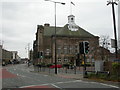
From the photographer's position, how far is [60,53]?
8400 cm

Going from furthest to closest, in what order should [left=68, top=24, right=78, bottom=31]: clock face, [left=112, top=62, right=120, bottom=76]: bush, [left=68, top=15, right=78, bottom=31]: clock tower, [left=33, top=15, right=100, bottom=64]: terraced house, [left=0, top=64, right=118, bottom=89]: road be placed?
[left=68, top=15, right=78, bottom=31]: clock tower → [left=68, top=24, right=78, bottom=31]: clock face → [left=33, top=15, right=100, bottom=64]: terraced house → [left=112, top=62, right=120, bottom=76]: bush → [left=0, top=64, right=118, bottom=89]: road

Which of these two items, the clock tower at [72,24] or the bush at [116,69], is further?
the clock tower at [72,24]

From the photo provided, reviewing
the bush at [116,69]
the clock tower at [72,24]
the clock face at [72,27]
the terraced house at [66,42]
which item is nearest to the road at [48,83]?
the bush at [116,69]

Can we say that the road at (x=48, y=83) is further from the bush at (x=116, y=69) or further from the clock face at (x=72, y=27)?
the clock face at (x=72, y=27)

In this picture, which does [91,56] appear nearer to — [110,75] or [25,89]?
[110,75]

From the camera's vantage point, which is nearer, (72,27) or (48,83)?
(48,83)

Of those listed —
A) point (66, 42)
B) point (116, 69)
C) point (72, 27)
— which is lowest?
point (116, 69)

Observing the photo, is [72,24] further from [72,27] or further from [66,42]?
[66,42]

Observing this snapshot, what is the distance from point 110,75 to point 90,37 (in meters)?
67.4

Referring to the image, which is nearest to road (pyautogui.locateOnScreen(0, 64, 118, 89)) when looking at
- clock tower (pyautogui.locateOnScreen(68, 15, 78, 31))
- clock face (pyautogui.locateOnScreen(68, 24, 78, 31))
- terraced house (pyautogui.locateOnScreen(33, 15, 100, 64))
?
terraced house (pyautogui.locateOnScreen(33, 15, 100, 64))

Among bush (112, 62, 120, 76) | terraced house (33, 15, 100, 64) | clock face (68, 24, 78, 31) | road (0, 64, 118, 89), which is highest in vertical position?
clock face (68, 24, 78, 31)

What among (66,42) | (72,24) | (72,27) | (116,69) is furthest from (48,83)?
(72,24)

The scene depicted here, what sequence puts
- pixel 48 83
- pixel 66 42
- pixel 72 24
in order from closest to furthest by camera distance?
pixel 48 83 → pixel 66 42 → pixel 72 24

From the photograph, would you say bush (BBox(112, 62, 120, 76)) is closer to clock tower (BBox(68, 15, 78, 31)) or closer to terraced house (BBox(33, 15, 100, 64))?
terraced house (BBox(33, 15, 100, 64))
